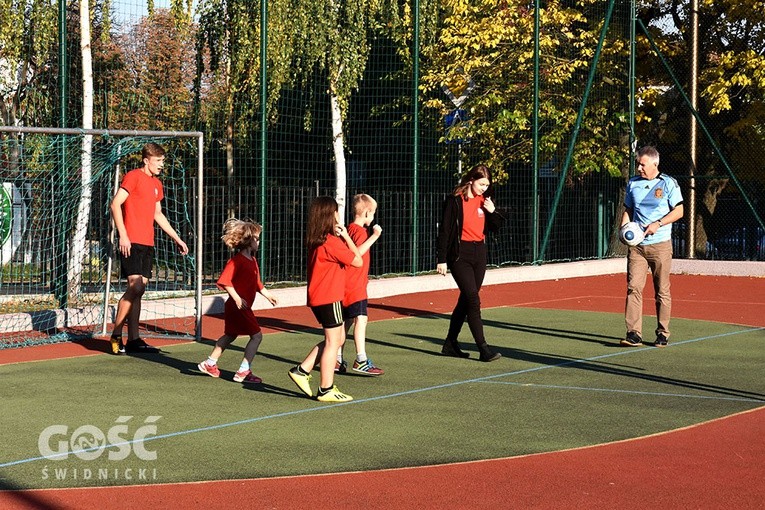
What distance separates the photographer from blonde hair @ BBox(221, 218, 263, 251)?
10.5m

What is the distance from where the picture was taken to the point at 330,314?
952 centimetres

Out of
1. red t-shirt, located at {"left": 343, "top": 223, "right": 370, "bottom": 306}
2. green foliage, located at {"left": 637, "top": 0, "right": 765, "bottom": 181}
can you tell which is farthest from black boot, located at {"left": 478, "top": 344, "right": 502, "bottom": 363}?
green foliage, located at {"left": 637, "top": 0, "right": 765, "bottom": 181}

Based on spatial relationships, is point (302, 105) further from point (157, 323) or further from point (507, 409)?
point (507, 409)

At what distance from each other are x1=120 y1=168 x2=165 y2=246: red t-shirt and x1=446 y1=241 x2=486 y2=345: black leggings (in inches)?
122

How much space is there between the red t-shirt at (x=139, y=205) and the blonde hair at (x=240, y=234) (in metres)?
2.04

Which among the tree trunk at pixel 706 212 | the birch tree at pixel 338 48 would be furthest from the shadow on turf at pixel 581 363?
the tree trunk at pixel 706 212

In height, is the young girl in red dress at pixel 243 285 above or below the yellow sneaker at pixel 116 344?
above

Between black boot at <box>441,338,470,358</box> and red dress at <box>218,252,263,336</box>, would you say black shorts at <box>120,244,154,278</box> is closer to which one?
red dress at <box>218,252,263,336</box>

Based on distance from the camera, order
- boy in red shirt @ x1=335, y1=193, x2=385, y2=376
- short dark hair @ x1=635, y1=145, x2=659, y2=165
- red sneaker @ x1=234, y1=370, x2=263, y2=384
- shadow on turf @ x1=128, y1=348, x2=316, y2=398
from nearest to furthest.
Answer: shadow on turf @ x1=128, y1=348, x2=316, y2=398, red sneaker @ x1=234, y1=370, x2=263, y2=384, boy in red shirt @ x1=335, y1=193, x2=385, y2=376, short dark hair @ x1=635, y1=145, x2=659, y2=165

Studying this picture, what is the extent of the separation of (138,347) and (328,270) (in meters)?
3.62

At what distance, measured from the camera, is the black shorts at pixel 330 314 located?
31.2ft

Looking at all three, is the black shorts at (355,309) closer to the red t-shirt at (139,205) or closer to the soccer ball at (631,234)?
the red t-shirt at (139,205)

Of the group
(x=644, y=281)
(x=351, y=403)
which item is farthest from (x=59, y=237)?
(x=644, y=281)

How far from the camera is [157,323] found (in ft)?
49.1
